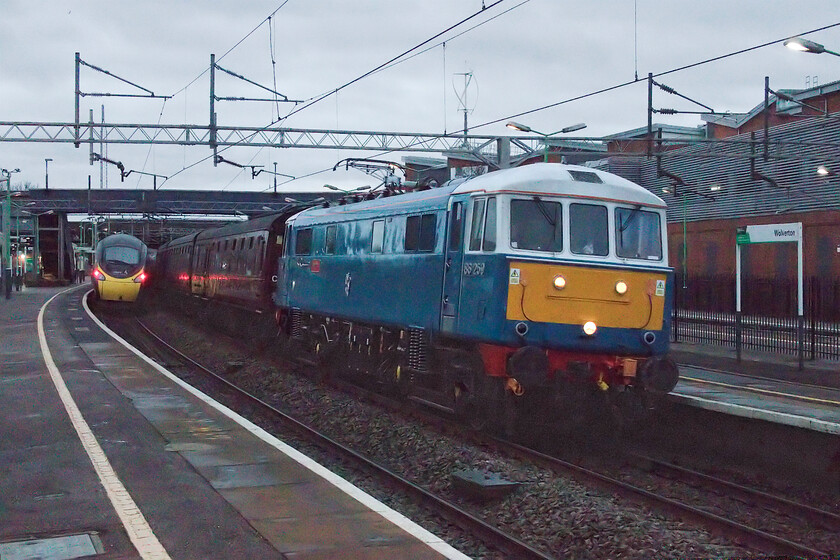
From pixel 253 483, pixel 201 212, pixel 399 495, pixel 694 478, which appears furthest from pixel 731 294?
pixel 201 212

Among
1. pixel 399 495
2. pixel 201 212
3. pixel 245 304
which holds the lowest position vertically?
pixel 399 495

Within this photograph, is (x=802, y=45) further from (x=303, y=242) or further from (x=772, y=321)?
(x=303, y=242)

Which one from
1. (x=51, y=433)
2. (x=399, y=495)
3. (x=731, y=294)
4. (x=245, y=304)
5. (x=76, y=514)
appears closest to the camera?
(x=76, y=514)

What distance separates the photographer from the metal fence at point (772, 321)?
802 inches

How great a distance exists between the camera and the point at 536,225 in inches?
480

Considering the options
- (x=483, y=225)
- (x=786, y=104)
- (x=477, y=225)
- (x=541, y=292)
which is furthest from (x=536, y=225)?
(x=786, y=104)

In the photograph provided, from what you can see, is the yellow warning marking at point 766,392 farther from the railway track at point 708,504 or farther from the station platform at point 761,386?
the railway track at point 708,504

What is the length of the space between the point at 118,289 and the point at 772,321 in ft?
87.2

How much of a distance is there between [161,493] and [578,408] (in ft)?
19.7

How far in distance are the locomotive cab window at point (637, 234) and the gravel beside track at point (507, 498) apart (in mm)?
3242

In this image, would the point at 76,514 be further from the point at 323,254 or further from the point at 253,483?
the point at 323,254

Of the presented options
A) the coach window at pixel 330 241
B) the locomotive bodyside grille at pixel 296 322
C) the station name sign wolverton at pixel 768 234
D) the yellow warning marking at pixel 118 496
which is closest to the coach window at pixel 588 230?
the yellow warning marking at pixel 118 496

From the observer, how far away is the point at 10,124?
1206 inches

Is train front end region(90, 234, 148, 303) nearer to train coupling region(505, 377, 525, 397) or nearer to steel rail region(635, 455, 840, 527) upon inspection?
train coupling region(505, 377, 525, 397)
